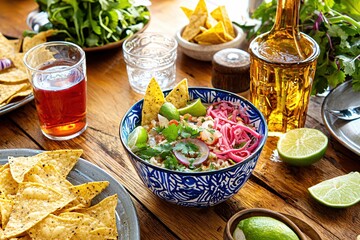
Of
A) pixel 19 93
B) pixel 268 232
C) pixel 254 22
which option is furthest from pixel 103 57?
pixel 268 232

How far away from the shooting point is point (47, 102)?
57.0 inches

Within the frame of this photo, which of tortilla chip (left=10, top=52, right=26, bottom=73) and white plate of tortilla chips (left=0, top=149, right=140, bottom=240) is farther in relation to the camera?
tortilla chip (left=10, top=52, right=26, bottom=73)

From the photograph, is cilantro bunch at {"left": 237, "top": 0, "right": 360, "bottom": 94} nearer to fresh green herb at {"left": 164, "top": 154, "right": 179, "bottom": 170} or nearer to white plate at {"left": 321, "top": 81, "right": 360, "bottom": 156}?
white plate at {"left": 321, "top": 81, "right": 360, "bottom": 156}

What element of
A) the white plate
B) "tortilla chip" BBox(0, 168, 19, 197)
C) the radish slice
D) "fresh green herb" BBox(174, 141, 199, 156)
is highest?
"fresh green herb" BBox(174, 141, 199, 156)

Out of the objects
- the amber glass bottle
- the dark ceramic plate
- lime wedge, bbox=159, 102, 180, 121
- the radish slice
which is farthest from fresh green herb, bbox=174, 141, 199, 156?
the dark ceramic plate

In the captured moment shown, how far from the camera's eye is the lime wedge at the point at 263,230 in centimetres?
103

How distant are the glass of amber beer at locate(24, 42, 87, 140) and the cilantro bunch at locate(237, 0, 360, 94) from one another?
0.70m

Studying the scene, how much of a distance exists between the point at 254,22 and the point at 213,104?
25.2 inches

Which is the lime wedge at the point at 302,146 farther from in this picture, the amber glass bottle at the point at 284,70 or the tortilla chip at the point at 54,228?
the tortilla chip at the point at 54,228

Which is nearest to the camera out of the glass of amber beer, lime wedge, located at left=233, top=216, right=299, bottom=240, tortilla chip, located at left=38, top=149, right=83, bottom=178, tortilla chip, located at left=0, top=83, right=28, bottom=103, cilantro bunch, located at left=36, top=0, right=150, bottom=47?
lime wedge, located at left=233, top=216, right=299, bottom=240

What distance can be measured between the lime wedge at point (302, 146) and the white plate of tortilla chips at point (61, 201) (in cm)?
44

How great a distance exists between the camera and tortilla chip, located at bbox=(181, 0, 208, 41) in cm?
184

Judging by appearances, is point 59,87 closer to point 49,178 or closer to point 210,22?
point 49,178

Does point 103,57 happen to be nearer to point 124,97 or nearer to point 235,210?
point 124,97
